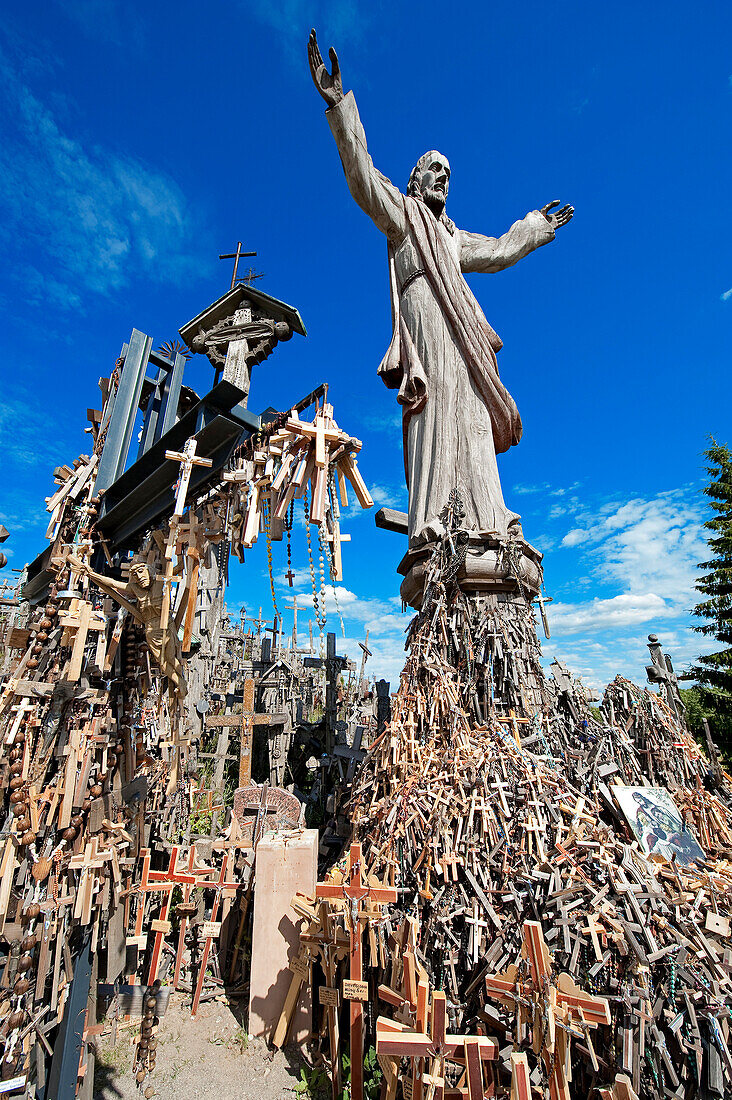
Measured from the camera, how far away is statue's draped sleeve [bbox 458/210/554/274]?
25.3 feet

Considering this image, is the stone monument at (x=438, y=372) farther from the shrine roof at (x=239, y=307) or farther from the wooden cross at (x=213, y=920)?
the wooden cross at (x=213, y=920)

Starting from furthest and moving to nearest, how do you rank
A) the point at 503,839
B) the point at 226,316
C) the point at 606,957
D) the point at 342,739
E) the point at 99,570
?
the point at 342,739 → the point at 226,316 → the point at 99,570 → the point at 503,839 → the point at 606,957

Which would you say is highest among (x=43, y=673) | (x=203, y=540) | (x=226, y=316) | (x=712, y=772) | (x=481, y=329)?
(x=226, y=316)

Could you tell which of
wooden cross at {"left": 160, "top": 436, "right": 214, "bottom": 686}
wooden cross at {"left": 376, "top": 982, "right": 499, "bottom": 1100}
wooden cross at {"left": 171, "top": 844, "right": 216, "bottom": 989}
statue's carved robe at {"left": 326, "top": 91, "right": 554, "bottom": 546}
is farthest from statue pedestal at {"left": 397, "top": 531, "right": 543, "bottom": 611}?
wooden cross at {"left": 171, "top": 844, "right": 216, "bottom": 989}

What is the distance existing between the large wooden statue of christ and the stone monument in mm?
13

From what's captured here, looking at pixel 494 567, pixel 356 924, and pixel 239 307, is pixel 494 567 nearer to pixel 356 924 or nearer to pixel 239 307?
pixel 356 924

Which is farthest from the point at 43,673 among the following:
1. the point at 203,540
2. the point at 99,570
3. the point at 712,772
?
the point at 712,772

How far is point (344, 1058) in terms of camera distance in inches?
160

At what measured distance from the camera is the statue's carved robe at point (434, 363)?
244 inches

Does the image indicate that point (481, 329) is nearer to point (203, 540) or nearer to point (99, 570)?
point (203, 540)

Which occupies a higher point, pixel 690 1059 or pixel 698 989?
pixel 698 989

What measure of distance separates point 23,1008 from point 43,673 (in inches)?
75.7

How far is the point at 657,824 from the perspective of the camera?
4328mm

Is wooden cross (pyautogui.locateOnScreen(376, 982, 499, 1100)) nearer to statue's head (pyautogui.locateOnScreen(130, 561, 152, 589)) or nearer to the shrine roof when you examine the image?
statue's head (pyautogui.locateOnScreen(130, 561, 152, 589))
